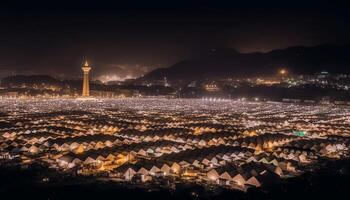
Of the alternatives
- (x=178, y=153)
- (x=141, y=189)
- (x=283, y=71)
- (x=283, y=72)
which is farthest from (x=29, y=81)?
(x=141, y=189)

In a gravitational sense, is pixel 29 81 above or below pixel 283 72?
below

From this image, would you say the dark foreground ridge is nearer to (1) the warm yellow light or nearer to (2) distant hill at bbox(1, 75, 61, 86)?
(1) the warm yellow light

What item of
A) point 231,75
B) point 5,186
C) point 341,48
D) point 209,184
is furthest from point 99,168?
point 341,48

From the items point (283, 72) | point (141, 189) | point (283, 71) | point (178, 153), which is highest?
point (283, 71)

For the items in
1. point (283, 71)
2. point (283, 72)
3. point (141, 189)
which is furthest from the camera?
point (283, 71)

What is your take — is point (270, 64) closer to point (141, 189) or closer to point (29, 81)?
point (29, 81)

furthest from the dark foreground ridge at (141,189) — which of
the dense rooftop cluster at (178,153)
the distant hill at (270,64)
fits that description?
the distant hill at (270,64)

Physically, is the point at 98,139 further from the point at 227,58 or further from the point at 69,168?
the point at 227,58

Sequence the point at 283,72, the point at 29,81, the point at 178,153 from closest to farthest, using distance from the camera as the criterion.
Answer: the point at 178,153
the point at 283,72
the point at 29,81
